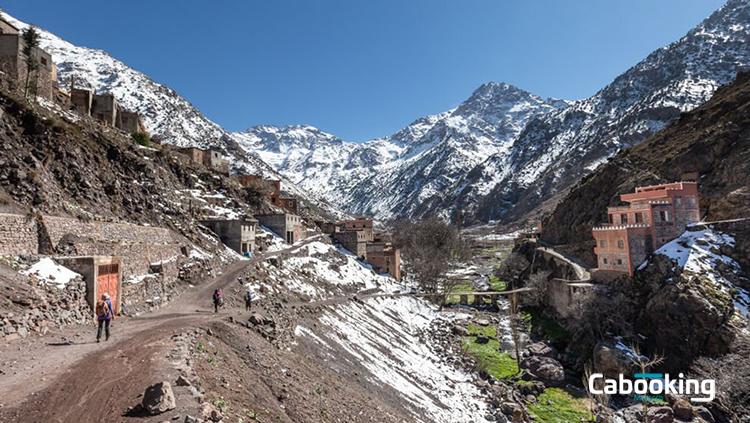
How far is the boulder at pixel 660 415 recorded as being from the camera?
24.4 m

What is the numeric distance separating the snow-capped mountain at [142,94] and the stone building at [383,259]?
75.4 m

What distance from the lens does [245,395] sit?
11.7 meters

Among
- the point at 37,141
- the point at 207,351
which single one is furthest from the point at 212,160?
the point at 207,351

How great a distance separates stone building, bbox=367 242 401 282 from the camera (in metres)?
65.2

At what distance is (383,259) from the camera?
6575 cm

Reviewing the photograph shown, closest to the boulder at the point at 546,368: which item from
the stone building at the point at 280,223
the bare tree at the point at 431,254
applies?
the bare tree at the point at 431,254

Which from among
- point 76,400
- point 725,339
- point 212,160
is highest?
point 212,160

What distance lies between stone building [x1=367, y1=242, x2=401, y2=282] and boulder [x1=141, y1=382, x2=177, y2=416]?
55724 mm

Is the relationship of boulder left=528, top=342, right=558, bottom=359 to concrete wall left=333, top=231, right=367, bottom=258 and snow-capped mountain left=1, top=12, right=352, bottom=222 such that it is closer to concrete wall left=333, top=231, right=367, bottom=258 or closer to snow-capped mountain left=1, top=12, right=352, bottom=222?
concrete wall left=333, top=231, right=367, bottom=258

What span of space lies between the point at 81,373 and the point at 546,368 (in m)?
35.3

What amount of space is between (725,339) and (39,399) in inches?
1708

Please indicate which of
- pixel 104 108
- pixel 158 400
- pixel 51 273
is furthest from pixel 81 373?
pixel 104 108

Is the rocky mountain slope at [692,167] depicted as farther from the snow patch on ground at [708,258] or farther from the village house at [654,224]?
the snow patch on ground at [708,258]

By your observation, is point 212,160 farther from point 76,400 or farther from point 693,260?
point 693,260
